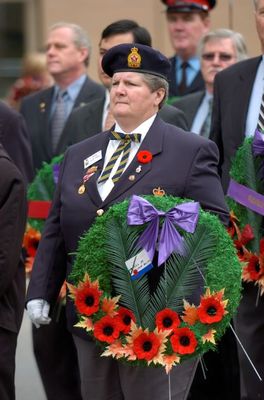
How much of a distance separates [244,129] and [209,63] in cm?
186

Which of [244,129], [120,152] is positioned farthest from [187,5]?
[120,152]

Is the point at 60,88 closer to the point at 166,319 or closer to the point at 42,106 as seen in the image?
the point at 42,106

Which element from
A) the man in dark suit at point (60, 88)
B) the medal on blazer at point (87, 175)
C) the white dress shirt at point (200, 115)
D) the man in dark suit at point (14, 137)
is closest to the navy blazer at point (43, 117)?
the man in dark suit at point (60, 88)

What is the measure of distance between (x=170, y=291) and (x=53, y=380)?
2511mm

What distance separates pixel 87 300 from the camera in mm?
5613

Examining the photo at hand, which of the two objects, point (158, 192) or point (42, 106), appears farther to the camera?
point (42, 106)

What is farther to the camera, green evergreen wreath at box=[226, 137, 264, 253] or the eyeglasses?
the eyeglasses

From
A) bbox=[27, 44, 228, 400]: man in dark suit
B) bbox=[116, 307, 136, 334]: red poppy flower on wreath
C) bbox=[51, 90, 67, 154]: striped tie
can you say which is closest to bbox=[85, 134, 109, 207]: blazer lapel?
bbox=[27, 44, 228, 400]: man in dark suit

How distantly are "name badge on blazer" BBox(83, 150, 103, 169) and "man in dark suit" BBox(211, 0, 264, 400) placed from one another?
3.87 ft

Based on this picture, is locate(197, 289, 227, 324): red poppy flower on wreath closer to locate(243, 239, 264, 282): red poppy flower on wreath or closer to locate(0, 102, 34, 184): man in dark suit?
locate(243, 239, 264, 282): red poppy flower on wreath

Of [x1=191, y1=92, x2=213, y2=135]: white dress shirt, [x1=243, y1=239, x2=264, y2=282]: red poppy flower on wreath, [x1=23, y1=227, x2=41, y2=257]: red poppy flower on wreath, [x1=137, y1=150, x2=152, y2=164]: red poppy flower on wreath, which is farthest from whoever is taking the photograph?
[x1=191, y1=92, x2=213, y2=135]: white dress shirt

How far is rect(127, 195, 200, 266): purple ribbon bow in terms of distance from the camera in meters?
5.56

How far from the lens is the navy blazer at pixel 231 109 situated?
7.09m

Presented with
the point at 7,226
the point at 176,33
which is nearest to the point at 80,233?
the point at 7,226
